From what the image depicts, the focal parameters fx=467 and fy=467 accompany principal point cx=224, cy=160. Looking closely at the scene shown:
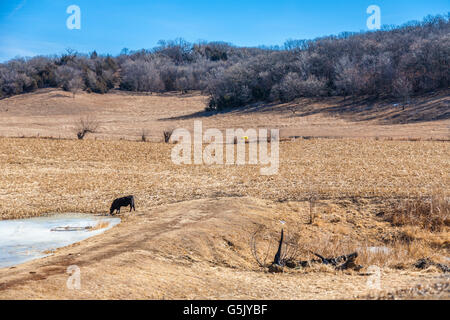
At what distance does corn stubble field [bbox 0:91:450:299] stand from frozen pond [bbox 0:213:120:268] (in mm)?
781

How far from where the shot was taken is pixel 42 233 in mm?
14734

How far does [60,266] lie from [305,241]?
24.8 feet

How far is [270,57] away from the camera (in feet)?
309

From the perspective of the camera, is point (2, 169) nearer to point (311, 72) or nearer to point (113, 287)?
point (113, 287)

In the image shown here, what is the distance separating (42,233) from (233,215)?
6094 millimetres

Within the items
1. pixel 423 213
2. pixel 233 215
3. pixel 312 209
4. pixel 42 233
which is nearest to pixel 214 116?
pixel 312 209

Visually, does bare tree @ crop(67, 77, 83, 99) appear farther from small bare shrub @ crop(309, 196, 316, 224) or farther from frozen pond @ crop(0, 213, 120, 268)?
small bare shrub @ crop(309, 196, 316, 224)

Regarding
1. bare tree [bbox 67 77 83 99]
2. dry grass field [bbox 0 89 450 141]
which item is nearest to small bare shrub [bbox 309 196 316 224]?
dry grass field [bbox 0 89 450 141]

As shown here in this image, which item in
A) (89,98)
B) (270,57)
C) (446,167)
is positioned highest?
(270,57)

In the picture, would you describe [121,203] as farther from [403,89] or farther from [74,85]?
[74,85]

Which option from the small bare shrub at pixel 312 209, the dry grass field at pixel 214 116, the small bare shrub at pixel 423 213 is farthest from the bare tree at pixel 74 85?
the small bare shrub at pixel 423 213
